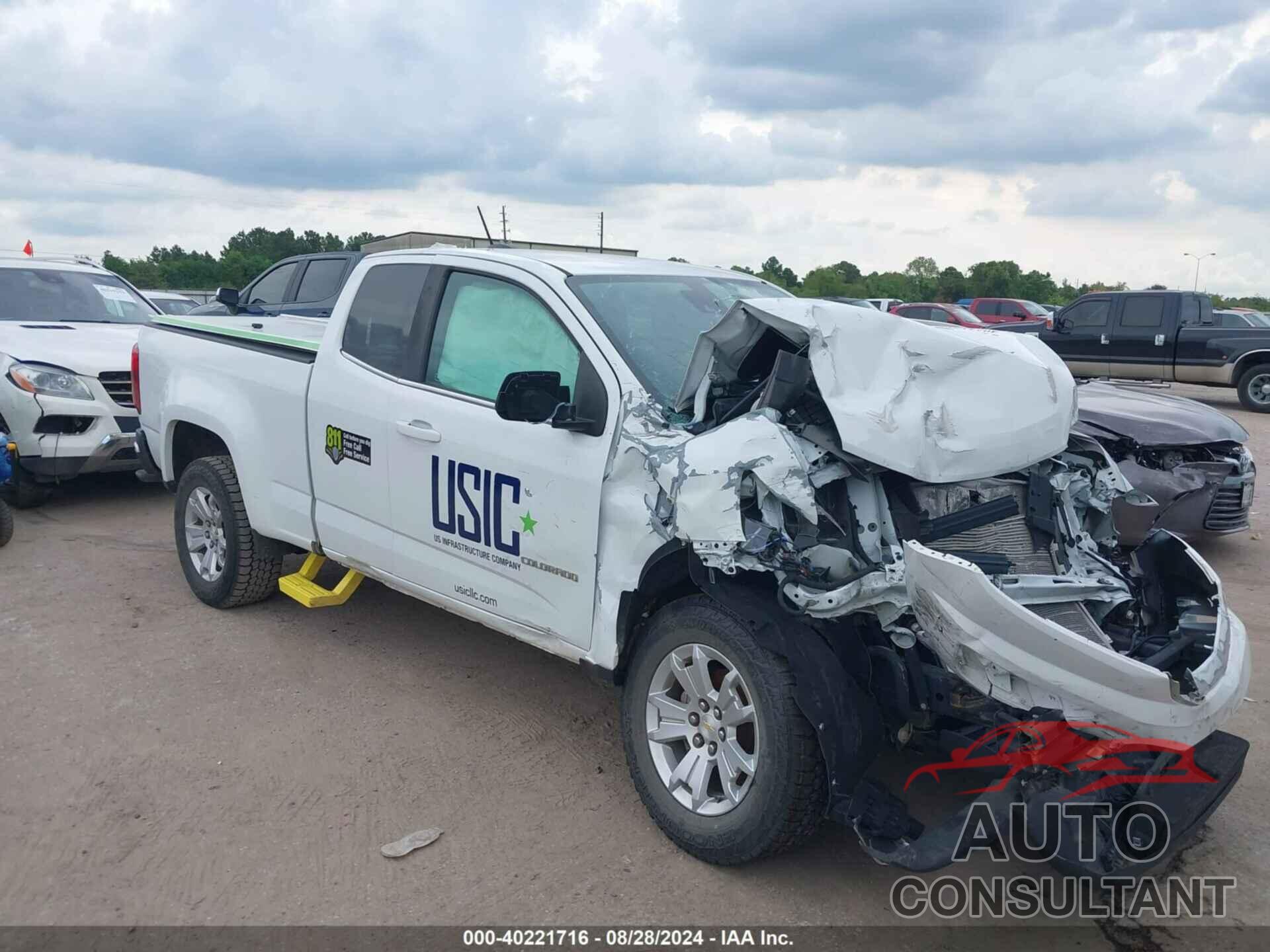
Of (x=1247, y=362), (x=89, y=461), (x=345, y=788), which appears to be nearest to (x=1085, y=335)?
(x=1247, y=362)

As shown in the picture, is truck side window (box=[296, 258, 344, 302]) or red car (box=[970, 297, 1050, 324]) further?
red car (box=[970, 297, 1050, 324])

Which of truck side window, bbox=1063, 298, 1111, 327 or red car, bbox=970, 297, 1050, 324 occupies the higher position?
truck side window, bbox=1063, 298, 1111, 327

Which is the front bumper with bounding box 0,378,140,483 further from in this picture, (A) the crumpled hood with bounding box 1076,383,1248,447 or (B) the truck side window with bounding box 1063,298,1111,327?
(B) the truck side window with bounding box 1063,298,1111,327

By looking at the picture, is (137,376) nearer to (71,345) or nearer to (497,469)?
(71,345)

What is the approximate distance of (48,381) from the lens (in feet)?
25.3

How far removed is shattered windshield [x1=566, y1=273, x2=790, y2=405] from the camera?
3.73m

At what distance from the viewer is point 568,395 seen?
3.70 m

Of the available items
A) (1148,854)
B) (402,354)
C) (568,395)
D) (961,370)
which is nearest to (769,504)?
(961,370)

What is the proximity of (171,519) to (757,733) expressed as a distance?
633cm

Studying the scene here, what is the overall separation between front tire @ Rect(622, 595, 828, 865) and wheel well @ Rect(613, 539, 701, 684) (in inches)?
3.0

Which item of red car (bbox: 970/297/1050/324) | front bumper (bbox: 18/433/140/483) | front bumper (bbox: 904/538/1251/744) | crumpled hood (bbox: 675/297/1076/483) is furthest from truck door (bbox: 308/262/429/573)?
red car (bbox: 970/297/1050/324)

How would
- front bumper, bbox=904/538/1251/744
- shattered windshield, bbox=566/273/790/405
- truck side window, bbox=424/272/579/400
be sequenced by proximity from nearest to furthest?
front bumper, bbox=904/538/1251/744 → shattered windshield, bbox=566/273/790/405 → truck side window, bbox=424/272/579/400

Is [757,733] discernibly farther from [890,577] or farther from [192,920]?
[192,920]

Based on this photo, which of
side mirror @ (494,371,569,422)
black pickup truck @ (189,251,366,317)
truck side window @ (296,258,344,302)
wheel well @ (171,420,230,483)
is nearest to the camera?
side mirror @ (494,371,569,422)
